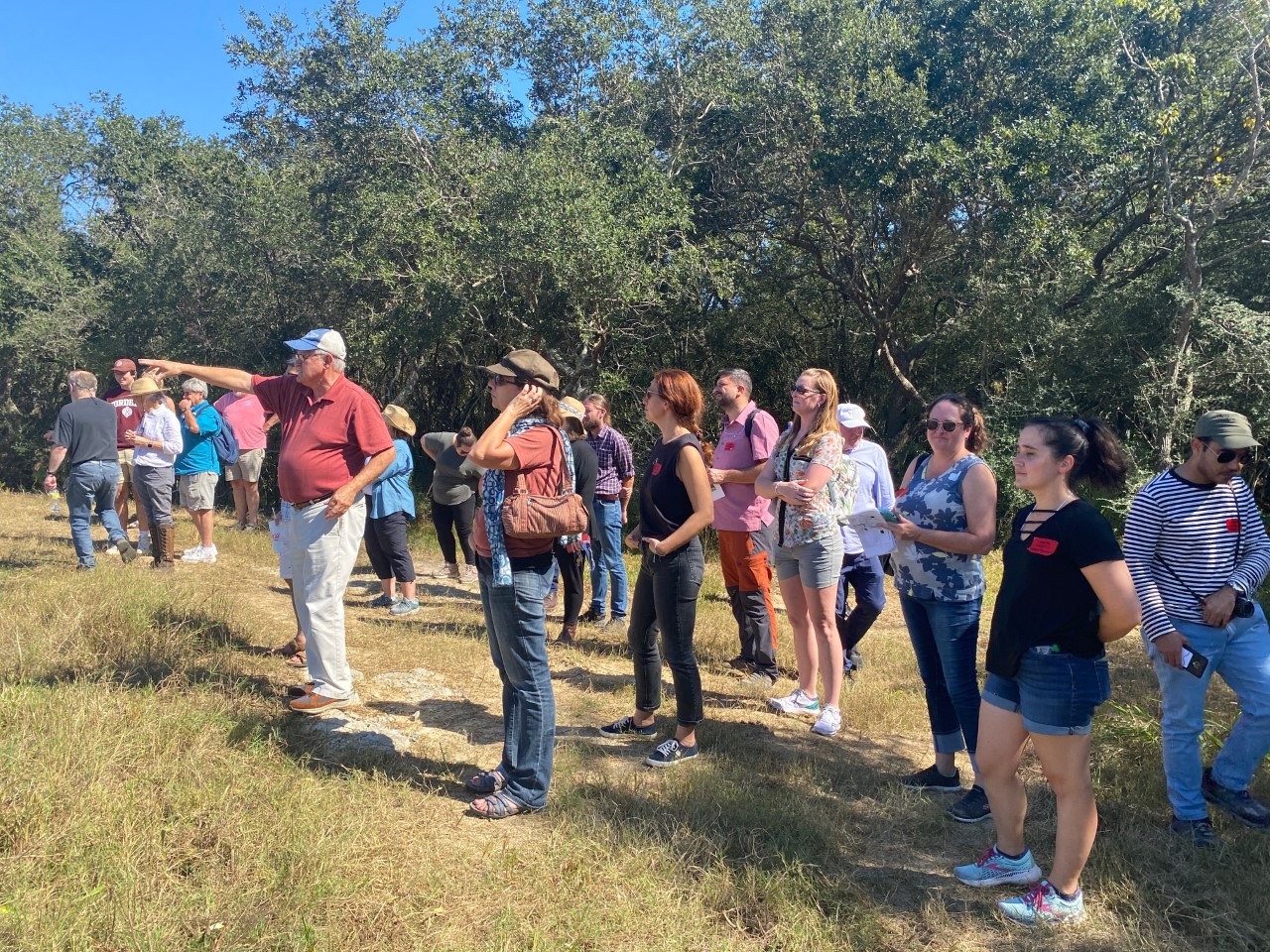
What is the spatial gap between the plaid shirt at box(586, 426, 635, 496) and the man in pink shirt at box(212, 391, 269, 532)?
5.36m

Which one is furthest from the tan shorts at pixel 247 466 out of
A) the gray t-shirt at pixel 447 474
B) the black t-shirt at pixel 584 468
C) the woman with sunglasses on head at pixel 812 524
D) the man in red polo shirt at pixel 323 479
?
the woman with sunglasses on head at pixel 812 524

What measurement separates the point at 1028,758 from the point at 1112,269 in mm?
9983

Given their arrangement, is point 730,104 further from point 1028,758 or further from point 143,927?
point 143,927

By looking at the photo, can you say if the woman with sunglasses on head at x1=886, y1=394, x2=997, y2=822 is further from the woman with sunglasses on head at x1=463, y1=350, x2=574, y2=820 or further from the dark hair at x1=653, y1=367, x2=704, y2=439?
the woman with sunglasses on head at x1=463, y1=350, x2=574, y2=820

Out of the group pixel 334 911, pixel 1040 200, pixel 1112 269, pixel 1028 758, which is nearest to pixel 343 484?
pixel 334 911

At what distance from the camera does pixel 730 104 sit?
525 inches

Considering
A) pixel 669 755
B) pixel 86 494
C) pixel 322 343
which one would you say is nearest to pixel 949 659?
pixel 669 755

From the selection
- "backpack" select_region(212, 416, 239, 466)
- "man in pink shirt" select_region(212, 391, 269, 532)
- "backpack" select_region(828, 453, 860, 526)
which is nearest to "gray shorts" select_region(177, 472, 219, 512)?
"backpack" select_region(212, 416, 239, 466)

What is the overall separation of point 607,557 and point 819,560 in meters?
2.75

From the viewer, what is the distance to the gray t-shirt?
8.23m

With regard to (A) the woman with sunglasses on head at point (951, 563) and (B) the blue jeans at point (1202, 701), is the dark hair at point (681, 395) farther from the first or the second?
(B) the blue jeans at point (1202, 701)

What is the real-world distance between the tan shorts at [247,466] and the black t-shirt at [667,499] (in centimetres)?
803

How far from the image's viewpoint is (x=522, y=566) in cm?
379

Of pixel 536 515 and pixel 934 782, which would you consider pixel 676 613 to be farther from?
pixel 934 782
